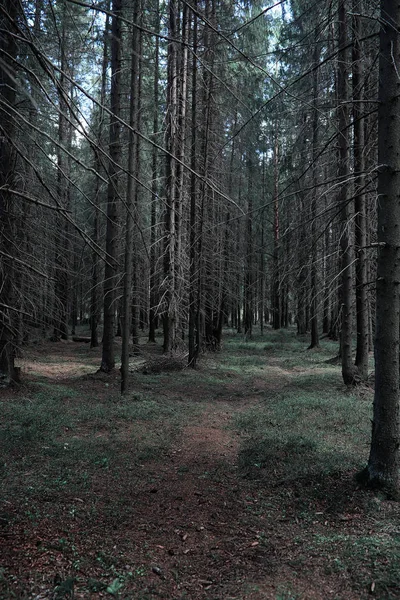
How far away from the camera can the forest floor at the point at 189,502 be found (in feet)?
10.0

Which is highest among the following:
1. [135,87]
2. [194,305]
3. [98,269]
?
[135,87]

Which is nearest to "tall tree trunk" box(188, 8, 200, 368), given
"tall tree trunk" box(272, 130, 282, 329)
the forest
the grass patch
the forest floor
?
the forest

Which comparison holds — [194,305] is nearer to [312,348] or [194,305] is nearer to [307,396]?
[307,396]

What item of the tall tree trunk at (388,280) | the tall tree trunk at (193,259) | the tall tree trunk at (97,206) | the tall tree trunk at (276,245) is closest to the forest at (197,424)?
the tall tree trunk at (388,280)

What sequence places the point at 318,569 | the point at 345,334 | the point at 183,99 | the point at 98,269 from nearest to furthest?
the point at 318,569 < the point at 345,334 < the point at 183,99 < the point at 98,269

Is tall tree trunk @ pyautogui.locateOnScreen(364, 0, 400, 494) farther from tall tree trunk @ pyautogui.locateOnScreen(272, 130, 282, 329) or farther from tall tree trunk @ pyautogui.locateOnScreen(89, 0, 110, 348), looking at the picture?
tall tree trunk @ pyautogui.locateOnScreen(89, 0, 110, 348)

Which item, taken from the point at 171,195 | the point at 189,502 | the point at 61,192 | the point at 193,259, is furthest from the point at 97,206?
the point at 61,192

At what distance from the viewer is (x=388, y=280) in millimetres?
4434

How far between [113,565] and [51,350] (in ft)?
56.6

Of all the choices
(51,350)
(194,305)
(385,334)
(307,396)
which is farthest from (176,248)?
(385,334)

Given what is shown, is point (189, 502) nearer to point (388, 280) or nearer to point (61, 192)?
point (388, 280)

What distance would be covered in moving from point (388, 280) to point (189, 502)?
11.1 feet

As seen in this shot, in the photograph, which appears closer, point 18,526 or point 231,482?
point 18,526

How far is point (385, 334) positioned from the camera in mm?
4449
